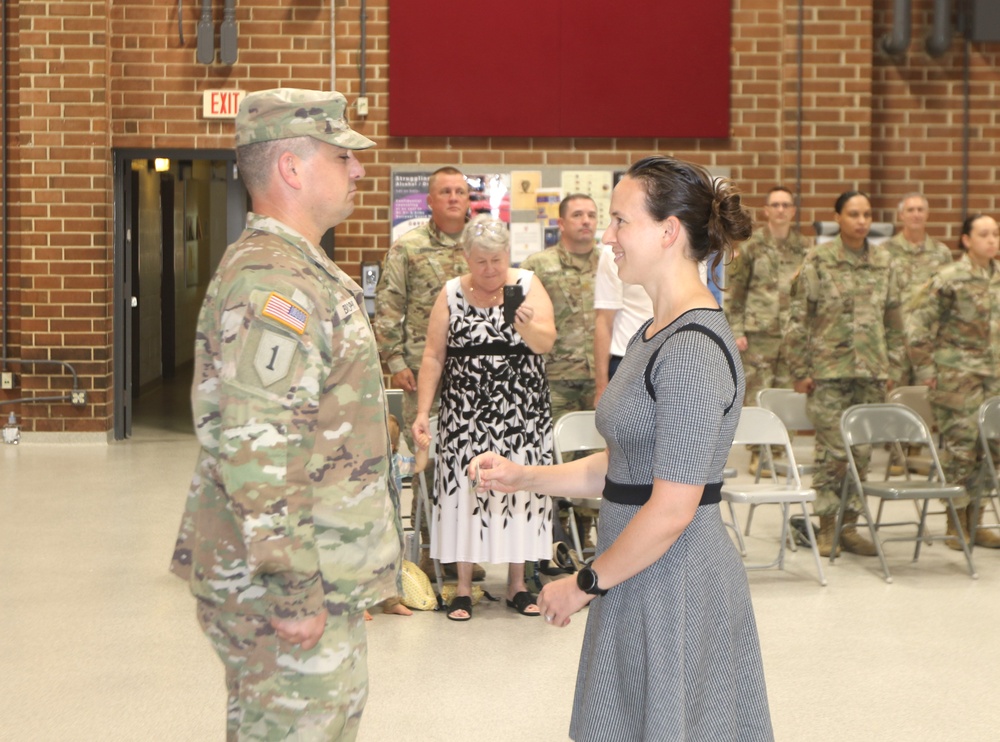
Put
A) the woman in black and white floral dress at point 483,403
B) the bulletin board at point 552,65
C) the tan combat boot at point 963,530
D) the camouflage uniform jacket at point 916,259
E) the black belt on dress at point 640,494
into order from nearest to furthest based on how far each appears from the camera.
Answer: the black belt on dress at point 640,494
the woman in black and white floral dress at point 483,403
the tan combat boot at point 963,530
the camouflage uniform jacket at point 916,259
the bulletin board at point 552,65

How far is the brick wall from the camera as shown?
9.20 m

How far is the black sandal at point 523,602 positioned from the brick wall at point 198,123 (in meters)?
4.61

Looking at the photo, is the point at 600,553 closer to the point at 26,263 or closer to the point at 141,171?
the point at 26,263

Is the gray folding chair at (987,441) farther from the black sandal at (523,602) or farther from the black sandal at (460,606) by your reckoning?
the black sandal at (460,606)

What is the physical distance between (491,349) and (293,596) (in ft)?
9.63

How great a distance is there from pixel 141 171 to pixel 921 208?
6993 mm

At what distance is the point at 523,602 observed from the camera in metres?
5.20

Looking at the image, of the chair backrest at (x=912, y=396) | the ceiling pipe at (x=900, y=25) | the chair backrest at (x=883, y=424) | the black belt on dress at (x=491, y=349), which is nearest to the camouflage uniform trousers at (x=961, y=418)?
the chair backrest at (x=883, y=424)

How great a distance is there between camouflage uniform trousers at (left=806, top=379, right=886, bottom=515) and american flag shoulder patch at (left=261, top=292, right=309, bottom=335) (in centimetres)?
463

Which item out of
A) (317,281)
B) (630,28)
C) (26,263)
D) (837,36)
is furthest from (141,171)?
(317,281)

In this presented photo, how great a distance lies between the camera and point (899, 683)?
4316 millimetres

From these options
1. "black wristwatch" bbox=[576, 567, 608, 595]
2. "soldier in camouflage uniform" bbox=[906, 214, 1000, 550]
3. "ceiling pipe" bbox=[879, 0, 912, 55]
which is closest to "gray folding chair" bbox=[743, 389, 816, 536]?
"soldier in camouflage uniform" bbox=[906, 214, 1000, 550]

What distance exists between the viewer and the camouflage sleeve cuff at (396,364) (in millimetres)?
5938

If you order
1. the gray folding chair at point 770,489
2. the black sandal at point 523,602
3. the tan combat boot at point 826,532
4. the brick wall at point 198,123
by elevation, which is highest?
the brick wall at point 198,123
